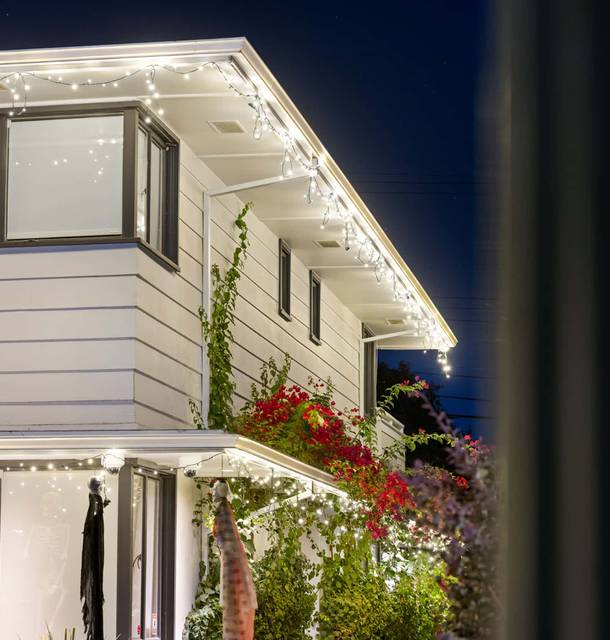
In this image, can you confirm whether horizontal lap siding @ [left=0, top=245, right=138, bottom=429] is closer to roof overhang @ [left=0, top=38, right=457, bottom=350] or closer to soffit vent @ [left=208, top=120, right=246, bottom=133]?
roof overhang @ [left=0, top=38, right=457, bottom=350]

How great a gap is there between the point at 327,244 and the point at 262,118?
5350mm

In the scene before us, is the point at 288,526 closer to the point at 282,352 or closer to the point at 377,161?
the point at 282,352

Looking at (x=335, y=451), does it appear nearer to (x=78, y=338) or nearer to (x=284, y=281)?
(x=284, y=281)

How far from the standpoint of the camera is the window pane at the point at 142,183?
10.7m

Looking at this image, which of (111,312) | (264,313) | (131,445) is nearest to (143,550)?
(131,445)

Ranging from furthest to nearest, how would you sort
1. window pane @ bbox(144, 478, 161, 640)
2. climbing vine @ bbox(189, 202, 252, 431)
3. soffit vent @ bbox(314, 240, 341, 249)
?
1. soffit vent @ bbox(314, 240, 341, 249)
2. climbing vine @ bbox(189, 202, 252, 431)
3. window pane @ bbox(144, 478, 161, 640)

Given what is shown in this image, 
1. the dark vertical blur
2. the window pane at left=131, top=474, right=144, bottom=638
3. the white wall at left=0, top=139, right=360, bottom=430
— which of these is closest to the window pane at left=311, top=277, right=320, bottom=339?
the white wall at left=0, top=139, right=360, bottom=430

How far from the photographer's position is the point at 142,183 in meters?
10.8

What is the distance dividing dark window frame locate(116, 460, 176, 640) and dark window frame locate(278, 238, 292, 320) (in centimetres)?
443

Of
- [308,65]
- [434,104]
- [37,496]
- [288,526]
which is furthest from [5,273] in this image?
[434,104]

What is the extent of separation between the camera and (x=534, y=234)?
3.10ft

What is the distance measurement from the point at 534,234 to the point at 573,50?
0.47 feet

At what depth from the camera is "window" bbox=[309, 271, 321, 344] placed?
17.2 m

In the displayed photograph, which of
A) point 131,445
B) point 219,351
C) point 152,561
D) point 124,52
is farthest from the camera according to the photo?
point 219,351
